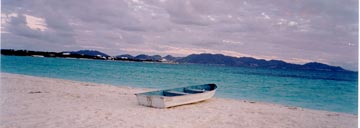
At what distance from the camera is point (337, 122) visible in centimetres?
1012

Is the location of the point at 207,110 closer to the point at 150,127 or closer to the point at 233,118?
the point at 233,118

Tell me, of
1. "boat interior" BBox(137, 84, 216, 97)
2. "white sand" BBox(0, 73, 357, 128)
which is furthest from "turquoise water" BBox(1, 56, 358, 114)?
"white sand" BBox(0, 73, 357, 128)

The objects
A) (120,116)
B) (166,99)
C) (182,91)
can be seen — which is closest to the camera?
(120,116)

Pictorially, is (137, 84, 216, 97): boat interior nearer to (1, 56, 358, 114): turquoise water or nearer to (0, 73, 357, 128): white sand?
(0, 73, 357, 128): white sand

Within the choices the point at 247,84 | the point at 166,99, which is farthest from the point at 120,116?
the point at 247,84

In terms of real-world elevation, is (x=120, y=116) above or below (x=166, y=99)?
below

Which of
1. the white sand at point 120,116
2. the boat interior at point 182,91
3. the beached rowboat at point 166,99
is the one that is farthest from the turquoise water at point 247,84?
the white sand at point 120,116

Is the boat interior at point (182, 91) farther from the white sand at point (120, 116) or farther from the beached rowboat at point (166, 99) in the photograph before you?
the white sand at point (120, 116)

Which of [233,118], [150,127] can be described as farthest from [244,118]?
[150,127]

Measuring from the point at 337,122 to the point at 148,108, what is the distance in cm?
610

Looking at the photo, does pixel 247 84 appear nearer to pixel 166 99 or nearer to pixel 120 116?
pixel 166 99

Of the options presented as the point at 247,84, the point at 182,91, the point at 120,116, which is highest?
the point at 182,91

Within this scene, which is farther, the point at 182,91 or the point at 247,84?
the point at 247,84

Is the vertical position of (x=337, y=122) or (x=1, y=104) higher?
(x=1, y=104)
